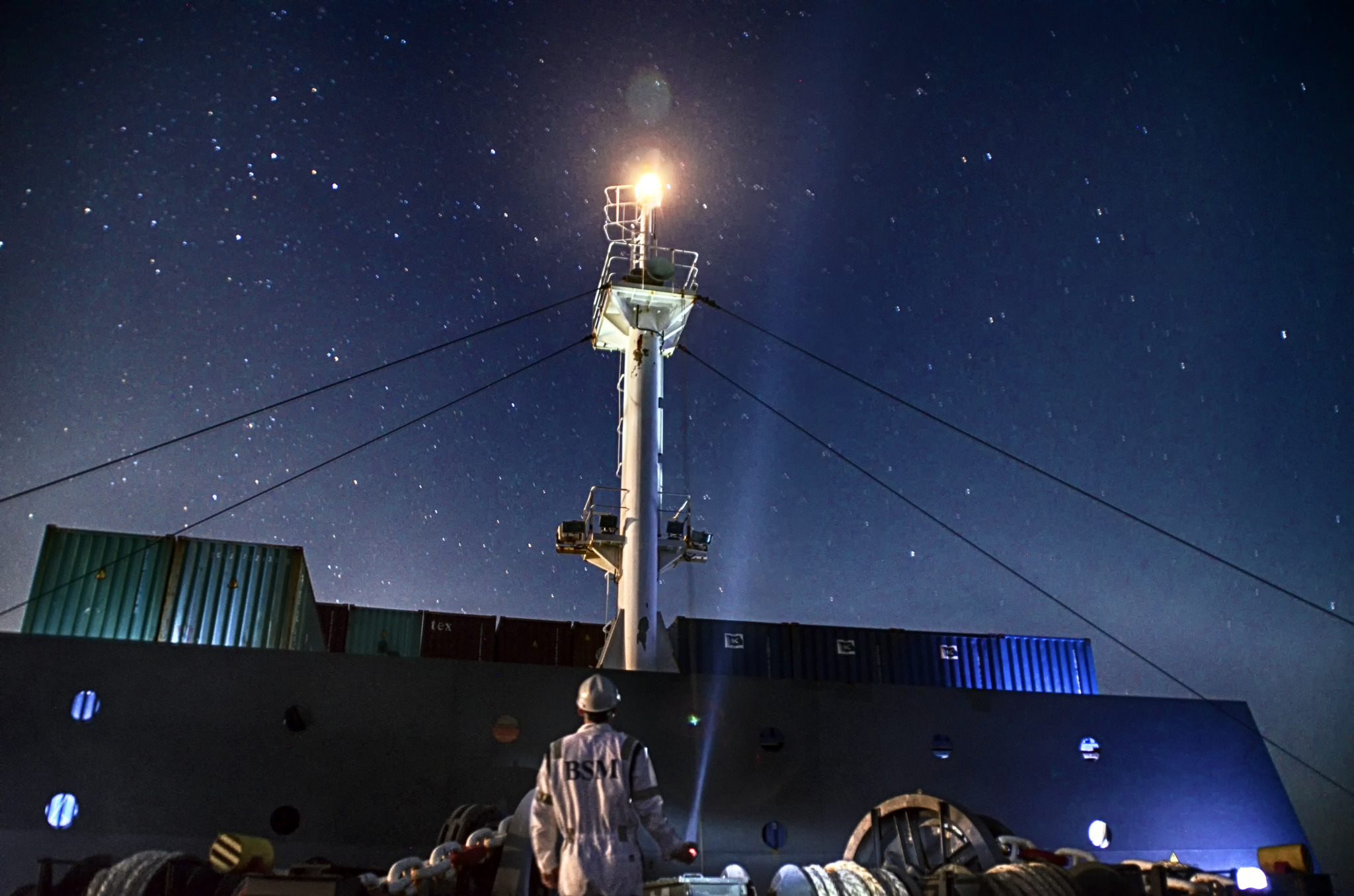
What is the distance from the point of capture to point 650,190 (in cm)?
1670

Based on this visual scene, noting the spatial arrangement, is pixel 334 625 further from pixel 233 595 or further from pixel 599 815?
pixel 599 815

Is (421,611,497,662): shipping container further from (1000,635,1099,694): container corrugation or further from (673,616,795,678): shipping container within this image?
(1000,635,1099,694): container corrugation

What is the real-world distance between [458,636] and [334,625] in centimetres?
233

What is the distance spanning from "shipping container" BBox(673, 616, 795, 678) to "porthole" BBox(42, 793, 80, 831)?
8.20 metres

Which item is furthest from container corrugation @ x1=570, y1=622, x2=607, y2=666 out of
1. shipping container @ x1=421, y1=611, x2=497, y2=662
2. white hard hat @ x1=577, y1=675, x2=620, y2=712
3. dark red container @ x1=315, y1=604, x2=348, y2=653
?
white hard hat @ x1=577, y1=675, x2=620, y2=712

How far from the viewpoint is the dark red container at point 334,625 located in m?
19.2

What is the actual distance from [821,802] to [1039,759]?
3015 mm

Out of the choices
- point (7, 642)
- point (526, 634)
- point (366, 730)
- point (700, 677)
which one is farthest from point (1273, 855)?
point (7, 642)

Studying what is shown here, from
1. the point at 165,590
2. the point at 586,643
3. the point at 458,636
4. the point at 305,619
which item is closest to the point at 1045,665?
the point at 586,643

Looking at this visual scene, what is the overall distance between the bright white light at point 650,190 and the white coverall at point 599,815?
11991mm

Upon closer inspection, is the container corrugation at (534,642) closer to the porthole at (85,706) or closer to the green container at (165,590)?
the green container at (165,590)

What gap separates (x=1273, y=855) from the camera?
36.9 feet

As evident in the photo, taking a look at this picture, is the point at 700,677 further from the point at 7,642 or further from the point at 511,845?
the point at 7,642

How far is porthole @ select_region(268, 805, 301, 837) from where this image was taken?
1013 cm
